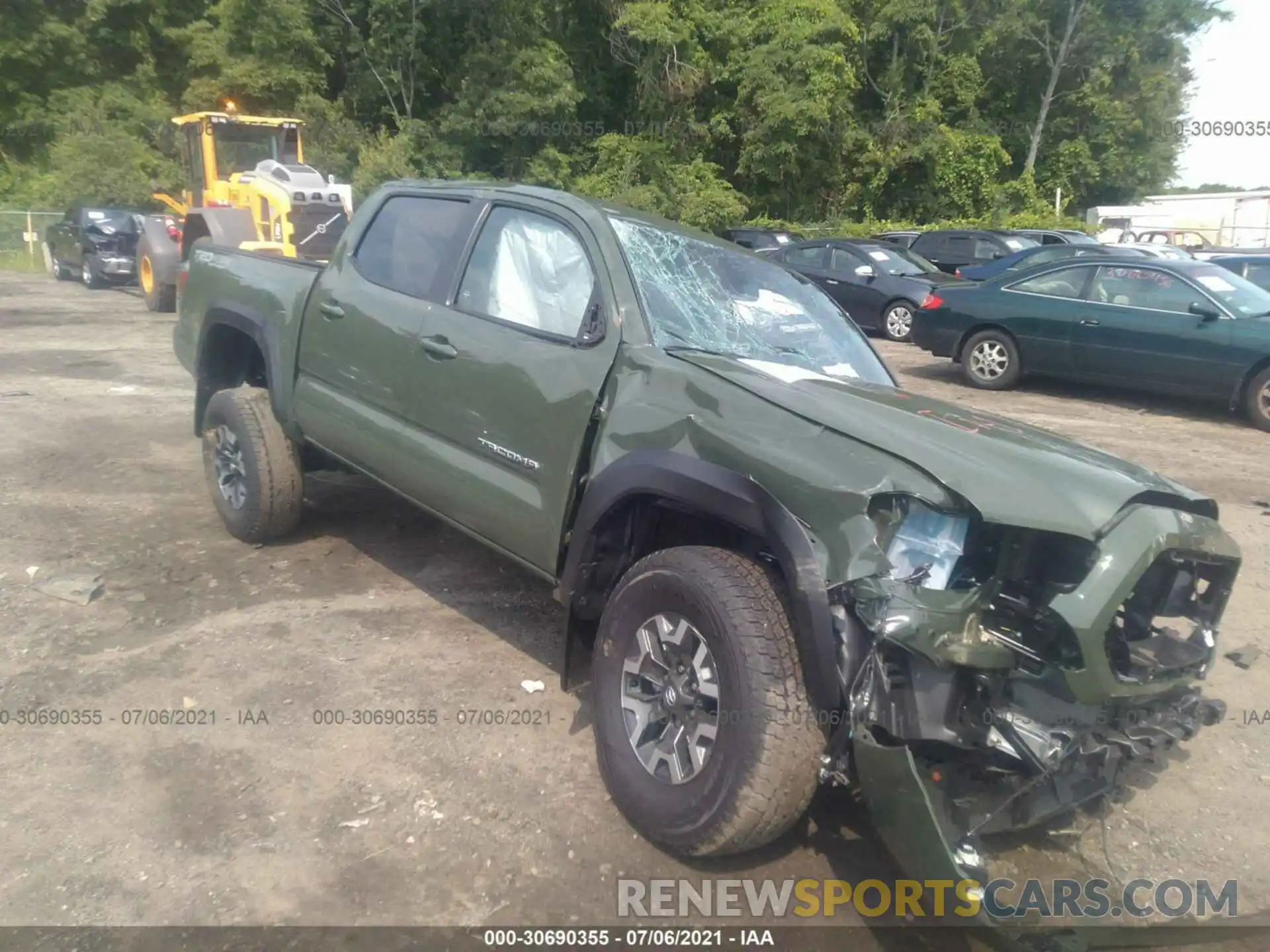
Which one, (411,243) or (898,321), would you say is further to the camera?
(898,321)

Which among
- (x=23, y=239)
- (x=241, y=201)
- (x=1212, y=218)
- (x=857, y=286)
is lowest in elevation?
(x=23, y=239)

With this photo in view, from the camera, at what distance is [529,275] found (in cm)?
410

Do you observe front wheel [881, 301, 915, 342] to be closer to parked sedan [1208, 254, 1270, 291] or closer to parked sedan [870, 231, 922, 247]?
parked sedan [1208, 254, 1270, 291]

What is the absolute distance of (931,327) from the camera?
12.0m

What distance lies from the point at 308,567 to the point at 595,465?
2.46m

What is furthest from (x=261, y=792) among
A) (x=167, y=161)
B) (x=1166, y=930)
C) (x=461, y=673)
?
(x=167, y=161)

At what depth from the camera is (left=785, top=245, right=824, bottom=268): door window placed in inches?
622

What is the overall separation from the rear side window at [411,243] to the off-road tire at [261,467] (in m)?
1.02

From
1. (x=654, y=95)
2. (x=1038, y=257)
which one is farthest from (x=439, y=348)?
(x=654, y=95)

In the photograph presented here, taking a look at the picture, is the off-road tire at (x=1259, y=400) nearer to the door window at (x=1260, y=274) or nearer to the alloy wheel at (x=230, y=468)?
the door window at (x=1260, y=274)

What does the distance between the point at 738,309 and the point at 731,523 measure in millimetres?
1359

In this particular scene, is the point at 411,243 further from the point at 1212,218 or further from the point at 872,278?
the point at 1212,218

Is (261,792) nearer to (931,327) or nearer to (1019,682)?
(1019,682)

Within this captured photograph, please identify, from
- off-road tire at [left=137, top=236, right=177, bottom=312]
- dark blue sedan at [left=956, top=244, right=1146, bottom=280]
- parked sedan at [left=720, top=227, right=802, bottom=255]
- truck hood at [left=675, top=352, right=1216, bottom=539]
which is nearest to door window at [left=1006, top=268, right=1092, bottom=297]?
dark blue sedan at [left=956, top=244, right=1146, bottom=280]
